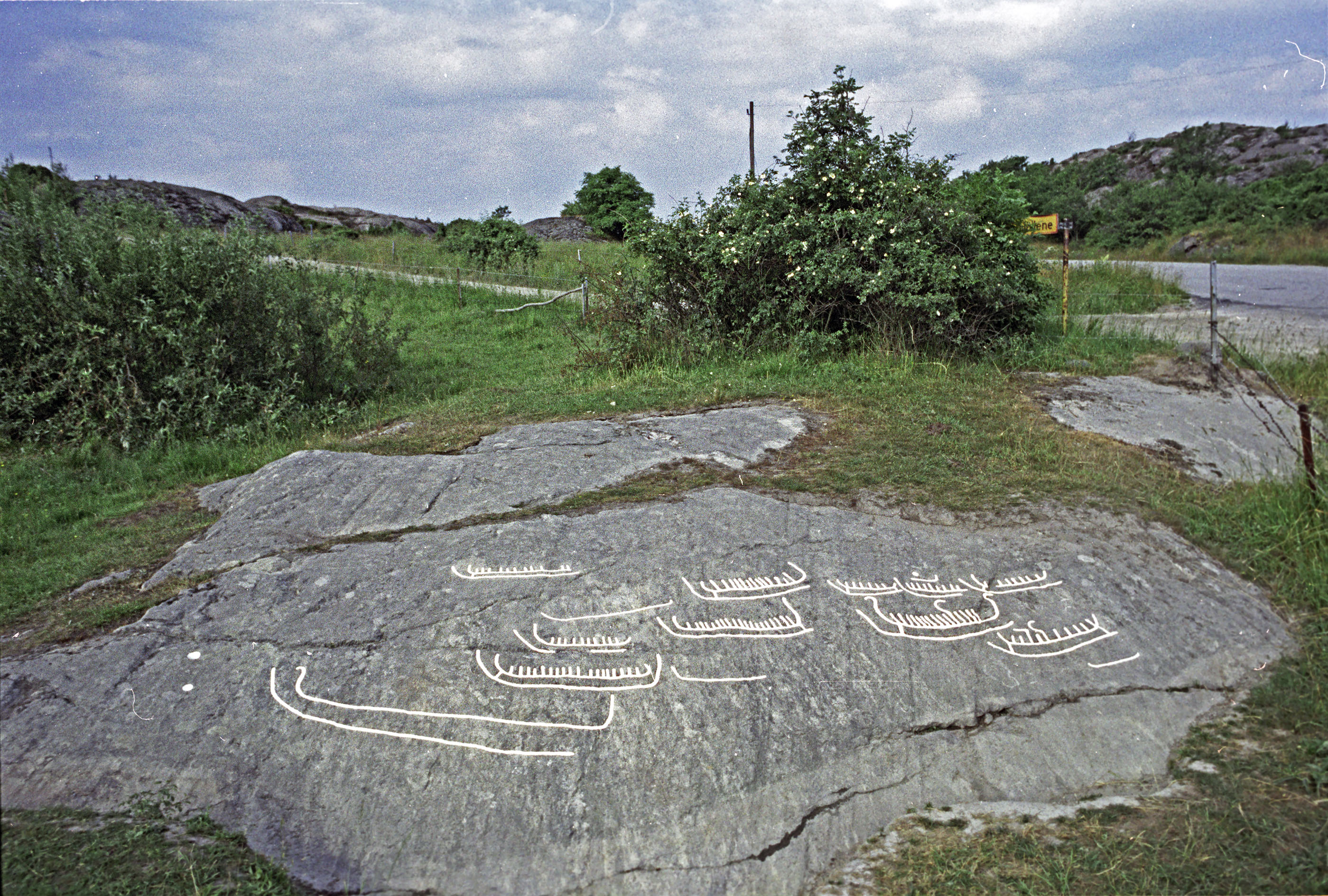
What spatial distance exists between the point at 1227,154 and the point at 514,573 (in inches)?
2005

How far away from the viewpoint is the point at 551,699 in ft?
12.0

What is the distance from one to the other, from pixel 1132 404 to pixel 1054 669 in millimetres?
4246

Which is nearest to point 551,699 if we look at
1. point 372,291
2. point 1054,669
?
point 1054,669

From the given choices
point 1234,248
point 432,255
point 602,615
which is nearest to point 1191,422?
point 602,615

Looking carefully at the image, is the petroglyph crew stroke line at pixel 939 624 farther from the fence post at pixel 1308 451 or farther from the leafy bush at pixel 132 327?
the leafy bush at pixel 132 327

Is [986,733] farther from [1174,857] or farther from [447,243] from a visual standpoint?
[447,243]

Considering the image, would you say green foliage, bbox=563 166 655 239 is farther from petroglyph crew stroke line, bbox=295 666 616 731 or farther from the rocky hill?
petroglyph crew stroke line, bbox=295 666 616 731

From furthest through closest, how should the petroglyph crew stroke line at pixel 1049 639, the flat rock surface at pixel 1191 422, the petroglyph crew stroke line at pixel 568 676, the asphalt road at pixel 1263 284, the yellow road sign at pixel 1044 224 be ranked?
the asphalt road at pixel 1263 284, the yellow road sign at pixel 1044 224, the flat rock surface at pixel 1191 422, the petroglyph crew stroke line at pixel 1049 639, the petroglyph crew stroke line at pixel 568 676

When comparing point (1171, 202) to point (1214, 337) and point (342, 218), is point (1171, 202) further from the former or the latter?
point (342, 218)

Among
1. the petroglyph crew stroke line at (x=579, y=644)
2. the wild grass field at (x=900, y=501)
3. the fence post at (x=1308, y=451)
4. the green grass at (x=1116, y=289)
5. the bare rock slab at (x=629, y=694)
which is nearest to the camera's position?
the wild grass field at (x=900, y=501)

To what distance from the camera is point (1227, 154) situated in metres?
43.7

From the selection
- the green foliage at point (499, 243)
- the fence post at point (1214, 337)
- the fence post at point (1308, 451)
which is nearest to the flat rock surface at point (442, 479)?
the fence post at point (1308, 451)

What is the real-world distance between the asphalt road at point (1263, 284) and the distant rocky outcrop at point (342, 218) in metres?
32.1

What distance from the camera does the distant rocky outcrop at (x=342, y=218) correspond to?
4275cm
